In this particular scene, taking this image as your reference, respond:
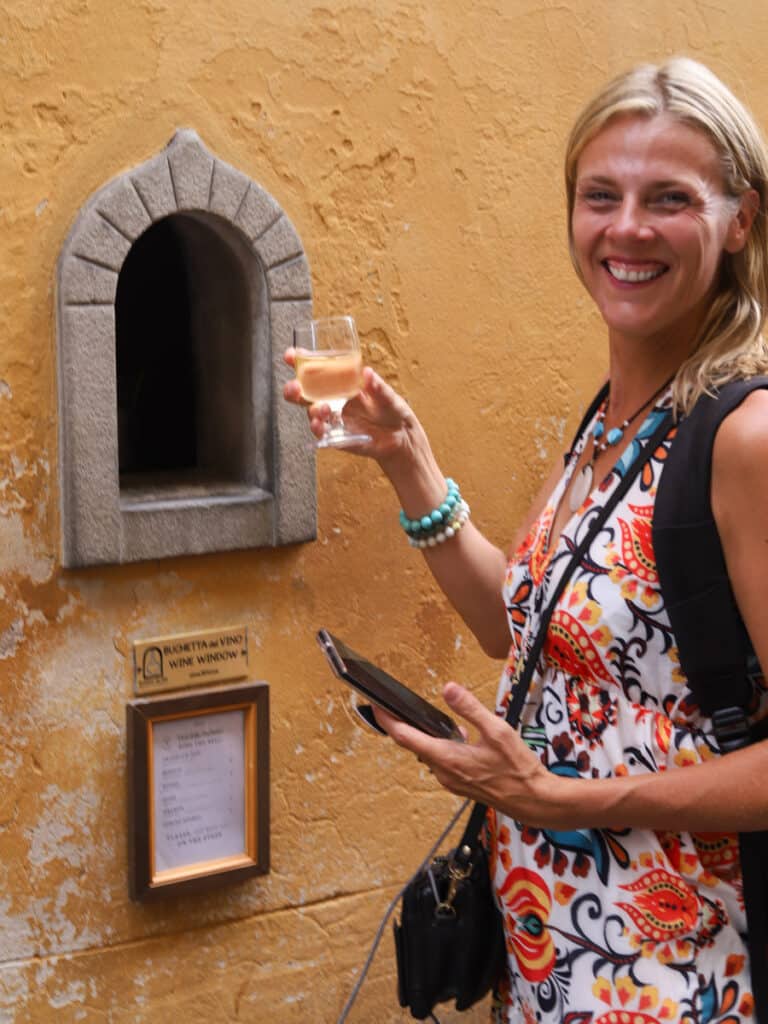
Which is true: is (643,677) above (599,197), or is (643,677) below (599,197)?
below

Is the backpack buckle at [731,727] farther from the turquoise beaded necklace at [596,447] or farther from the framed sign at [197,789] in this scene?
the framed sign at [197,789]

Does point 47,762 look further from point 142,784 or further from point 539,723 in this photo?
point 539,723

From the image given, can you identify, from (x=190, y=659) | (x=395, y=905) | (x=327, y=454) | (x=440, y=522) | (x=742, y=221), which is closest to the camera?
(x=742, y=221)

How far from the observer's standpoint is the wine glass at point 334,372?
2.41 m

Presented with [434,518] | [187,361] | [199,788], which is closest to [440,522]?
[434,518]

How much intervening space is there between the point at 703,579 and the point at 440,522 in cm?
73

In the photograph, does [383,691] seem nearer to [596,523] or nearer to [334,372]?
[596,523]

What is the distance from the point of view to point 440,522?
2541 millimetres

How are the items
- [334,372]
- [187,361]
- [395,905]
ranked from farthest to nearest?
[187,361]
[395,905]
[334,372]

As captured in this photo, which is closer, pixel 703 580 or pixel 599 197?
pixel 703 580

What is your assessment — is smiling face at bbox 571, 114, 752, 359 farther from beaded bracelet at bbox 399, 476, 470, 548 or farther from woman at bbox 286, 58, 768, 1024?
beaded bracelet at bbox 399, 476, 470, 548

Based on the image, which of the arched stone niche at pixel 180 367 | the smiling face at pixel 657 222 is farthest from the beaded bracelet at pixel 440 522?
the arched stone niche at pixel 180 367

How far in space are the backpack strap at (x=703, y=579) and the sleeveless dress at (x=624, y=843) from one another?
2.0 inches

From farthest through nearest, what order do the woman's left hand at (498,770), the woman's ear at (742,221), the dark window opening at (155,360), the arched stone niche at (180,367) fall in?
1. the dark window opening at (155,360)
2. the arched stone niche at (180,367)
3. the woman's ear at (742,221)
4. the woman's left hand at (498,770)
